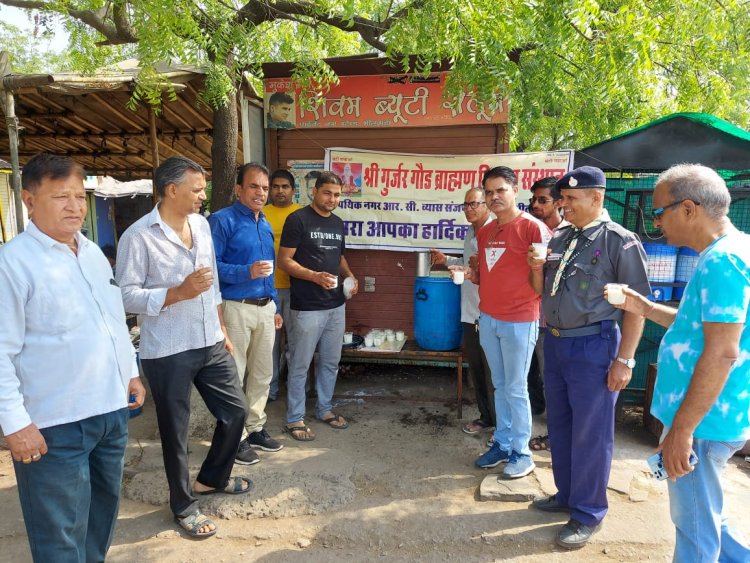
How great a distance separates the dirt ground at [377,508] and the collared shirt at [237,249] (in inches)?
50.4

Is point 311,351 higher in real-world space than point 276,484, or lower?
higher

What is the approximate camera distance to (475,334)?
4.08 m

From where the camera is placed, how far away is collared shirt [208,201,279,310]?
11.0 feet

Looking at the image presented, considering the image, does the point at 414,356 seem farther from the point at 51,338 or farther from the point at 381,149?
the point at 51,338

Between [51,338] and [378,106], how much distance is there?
4052 millimetres

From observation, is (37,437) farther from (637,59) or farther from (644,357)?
(644,357)

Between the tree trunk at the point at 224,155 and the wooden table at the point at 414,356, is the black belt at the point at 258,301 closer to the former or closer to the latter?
the wooden table at the point at 414,356

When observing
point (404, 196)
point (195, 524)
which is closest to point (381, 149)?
point (404, 196)

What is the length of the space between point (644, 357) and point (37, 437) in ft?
14.9

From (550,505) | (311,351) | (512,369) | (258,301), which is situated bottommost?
(550,505)

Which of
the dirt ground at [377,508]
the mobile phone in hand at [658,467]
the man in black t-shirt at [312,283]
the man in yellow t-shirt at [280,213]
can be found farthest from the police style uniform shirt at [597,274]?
the man in yellow t-shirt at [280,213]

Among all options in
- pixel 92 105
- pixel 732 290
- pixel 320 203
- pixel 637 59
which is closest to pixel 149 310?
pixel 320 203

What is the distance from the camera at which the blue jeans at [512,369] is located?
10.5ft

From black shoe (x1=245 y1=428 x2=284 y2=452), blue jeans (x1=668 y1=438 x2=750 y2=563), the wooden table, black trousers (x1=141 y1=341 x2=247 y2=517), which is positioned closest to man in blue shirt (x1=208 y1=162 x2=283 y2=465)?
black shoe (x1=245 y1=428 x2=284 y2=452)
